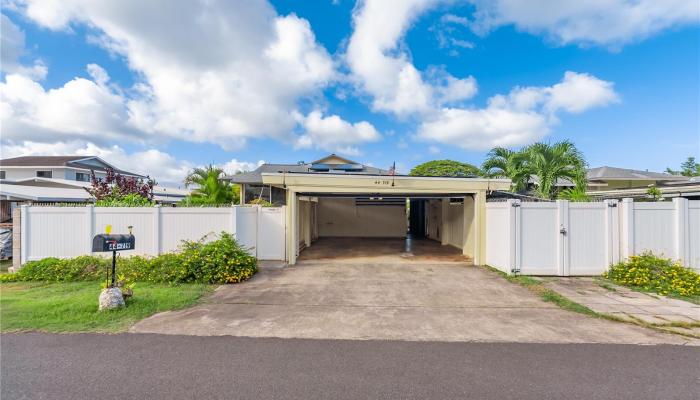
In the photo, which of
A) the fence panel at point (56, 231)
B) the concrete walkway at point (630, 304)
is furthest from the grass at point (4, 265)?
the concrete walkway at point (630, 304)

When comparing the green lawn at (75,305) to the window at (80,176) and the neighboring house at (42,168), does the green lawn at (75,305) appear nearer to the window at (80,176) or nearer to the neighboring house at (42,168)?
the neighboring house at (42,168)

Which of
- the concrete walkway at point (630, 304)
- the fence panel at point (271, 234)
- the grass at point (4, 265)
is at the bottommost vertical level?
the grass at point (4, 265)

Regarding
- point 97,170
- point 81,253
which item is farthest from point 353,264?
point 97,170

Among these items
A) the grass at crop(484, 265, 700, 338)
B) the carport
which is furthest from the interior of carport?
the grass at crop(484, 265, 700, 338)

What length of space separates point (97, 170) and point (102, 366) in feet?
124

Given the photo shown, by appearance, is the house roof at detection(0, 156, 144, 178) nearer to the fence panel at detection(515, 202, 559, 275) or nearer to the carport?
the carport

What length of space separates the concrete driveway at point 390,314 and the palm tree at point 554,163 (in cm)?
524

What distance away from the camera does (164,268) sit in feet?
24.4

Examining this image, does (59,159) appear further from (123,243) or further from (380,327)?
(380,327)

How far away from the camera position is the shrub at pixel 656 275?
680 cm

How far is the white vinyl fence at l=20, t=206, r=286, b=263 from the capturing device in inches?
339

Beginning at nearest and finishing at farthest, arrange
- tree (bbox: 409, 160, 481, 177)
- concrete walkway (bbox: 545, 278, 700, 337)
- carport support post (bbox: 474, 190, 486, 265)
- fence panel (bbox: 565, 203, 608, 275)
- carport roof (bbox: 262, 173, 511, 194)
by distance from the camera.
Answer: concrete walkway (bbox: 545, 278, 700, 337) < fence panel (bbox: 565, 203, 608, 275) < carport roof (bbox: 262, 173, 511, 194) < carport support post (bbox: 474, 190, 486, 265) < tree (bbox: 409, 160, 481, 177)

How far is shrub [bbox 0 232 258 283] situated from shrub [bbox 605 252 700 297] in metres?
9.68

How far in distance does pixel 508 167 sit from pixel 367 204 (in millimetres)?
8926
